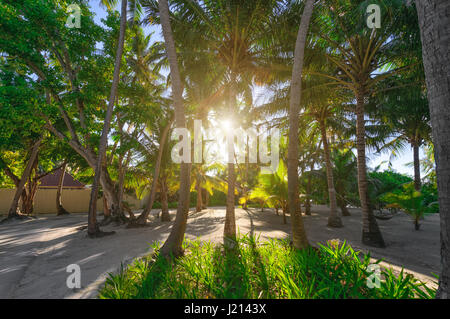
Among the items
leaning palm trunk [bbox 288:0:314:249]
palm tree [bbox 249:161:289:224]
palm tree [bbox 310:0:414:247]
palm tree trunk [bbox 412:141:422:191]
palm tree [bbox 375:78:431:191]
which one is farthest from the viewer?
palm tree trunk [bbox 412:141:422:191]

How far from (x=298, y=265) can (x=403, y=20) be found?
23.1 feet

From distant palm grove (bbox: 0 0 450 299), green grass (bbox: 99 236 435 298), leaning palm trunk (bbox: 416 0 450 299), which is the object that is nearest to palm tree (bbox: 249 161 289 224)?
distant palm grove (bbox: 0 0 450 299)

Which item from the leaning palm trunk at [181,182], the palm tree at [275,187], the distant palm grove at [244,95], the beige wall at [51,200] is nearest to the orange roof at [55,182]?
the beige wall at [51,200]

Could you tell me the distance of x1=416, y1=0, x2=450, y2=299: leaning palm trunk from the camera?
5.91ft

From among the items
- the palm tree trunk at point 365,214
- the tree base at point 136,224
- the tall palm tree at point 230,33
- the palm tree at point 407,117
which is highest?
the tall palm tree at point 230,33

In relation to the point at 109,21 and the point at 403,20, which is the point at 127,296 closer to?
the point at 403,20

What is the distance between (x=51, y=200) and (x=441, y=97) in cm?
2434

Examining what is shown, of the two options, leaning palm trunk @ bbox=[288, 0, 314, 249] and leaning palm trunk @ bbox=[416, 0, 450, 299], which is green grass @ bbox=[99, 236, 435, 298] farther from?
leaning palm trunk @ bbox=[288, 0, 314, 249]

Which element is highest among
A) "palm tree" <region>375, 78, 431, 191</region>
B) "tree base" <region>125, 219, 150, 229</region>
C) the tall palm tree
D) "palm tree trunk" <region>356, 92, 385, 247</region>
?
the tall palm tree

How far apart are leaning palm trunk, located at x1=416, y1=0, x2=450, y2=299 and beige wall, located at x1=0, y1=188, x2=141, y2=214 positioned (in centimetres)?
2291

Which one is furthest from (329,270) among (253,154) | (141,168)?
(253,154)

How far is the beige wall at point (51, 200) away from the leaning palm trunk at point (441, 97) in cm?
2291

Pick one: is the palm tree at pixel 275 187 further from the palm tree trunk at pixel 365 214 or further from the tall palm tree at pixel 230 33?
the tall palm tree at pixel 230 33

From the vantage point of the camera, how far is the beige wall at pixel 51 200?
15891mm
